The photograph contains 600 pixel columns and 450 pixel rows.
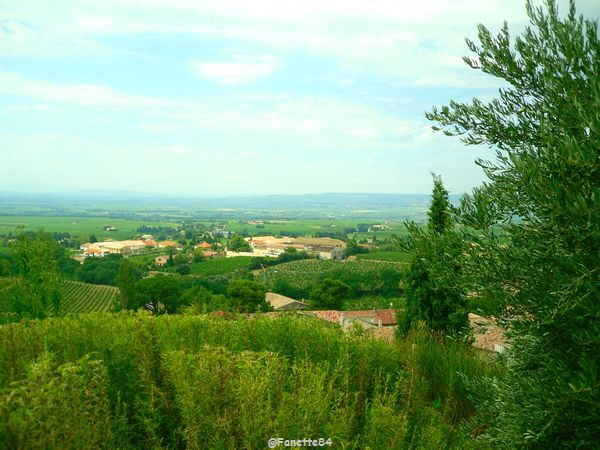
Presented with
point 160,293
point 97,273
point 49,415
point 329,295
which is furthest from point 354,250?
point 49,415

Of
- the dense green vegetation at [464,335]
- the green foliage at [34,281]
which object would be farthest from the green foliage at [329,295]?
the dense green vegetation at [464,335]

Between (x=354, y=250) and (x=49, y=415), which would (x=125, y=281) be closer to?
(x=49, y=415)

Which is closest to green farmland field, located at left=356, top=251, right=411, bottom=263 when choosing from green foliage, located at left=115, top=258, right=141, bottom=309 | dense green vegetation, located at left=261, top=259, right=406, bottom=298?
dense green vegetation, located at left=261, top=259, right=406, bottom=298

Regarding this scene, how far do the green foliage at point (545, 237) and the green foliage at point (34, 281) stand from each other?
31.5 ft

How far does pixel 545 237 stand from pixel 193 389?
3.29 m

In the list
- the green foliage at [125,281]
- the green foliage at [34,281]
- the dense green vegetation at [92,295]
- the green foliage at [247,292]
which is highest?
the green foliage at [34,281]

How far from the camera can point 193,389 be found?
3.99 metres

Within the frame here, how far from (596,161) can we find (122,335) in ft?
17.2

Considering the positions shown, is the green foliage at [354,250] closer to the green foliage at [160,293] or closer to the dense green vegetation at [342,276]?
the dense green vegetation at [342,276]

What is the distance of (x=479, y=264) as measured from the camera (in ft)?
13.8

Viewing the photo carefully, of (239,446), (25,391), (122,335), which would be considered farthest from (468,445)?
(122,335)

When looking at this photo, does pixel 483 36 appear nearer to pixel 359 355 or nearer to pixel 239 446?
pixel 359 355

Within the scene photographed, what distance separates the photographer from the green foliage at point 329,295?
53.9 meters

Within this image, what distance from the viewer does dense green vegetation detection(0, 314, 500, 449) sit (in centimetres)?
320
